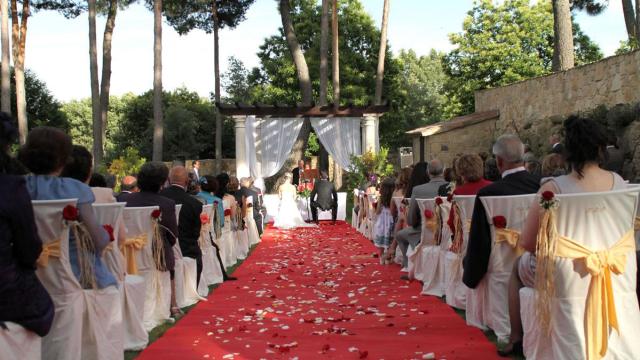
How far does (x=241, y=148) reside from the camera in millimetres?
19031

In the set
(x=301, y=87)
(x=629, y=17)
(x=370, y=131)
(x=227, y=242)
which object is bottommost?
(x=227, y=242)

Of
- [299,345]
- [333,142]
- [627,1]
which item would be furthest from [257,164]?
[299,345]

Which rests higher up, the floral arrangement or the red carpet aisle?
the floral arrangement

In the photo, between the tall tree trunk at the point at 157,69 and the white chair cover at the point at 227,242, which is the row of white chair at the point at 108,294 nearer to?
the white chair cover at the point at 227,242

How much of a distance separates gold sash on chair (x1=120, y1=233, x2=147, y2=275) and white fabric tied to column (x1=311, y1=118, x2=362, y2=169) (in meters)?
14.4

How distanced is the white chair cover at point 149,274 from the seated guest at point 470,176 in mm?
2333

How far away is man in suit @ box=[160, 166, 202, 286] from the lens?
6078mm

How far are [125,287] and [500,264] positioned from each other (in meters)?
2.42

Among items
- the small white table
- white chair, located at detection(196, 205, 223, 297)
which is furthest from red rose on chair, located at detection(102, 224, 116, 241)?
the small white table

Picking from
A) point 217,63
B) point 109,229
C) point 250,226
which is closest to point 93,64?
point 250,226

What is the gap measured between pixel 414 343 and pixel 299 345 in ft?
2.39

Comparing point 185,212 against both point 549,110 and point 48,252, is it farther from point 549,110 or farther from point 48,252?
point 549,110

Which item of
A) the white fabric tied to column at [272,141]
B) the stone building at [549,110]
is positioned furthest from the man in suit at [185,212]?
the white fabric tied to column at [272,141]

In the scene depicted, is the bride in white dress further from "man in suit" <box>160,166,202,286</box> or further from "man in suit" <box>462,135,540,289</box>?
"man in suit" <box>462,135,540,289</box>
